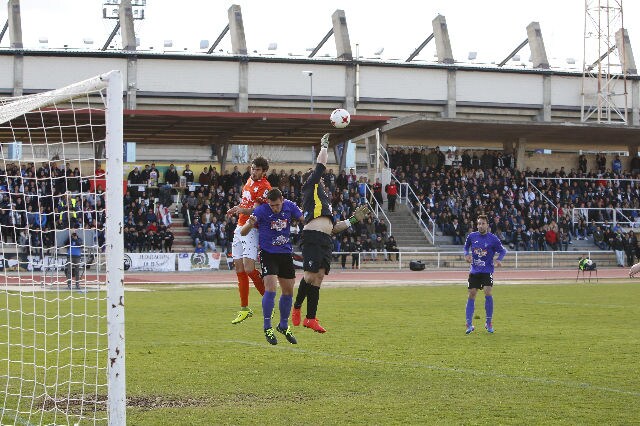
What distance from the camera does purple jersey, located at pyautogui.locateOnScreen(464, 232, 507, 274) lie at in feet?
57.0

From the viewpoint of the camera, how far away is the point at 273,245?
527 inches

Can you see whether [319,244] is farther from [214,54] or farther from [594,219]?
[214,54]

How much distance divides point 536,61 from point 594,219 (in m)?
21.3

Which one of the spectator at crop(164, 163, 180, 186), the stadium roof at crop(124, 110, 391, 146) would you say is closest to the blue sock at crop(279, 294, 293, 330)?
the stadium roof at crop(124, 110, 391, 146)

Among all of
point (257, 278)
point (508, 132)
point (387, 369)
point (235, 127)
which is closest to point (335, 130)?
point (235, 127)

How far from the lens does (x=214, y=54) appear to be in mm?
64500

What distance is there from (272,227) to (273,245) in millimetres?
246

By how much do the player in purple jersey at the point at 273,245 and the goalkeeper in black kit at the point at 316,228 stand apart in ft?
2.46

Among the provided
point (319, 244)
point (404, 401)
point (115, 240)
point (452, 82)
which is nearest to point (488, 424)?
point (404, 401)

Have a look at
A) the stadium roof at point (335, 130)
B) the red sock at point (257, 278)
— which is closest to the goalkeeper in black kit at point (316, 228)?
the red sock at point (257, 278)

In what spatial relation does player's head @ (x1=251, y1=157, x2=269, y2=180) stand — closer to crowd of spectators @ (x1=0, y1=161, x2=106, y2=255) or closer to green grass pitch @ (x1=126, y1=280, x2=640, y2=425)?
crowd of spectators @ (x1=0, y1=161, x2=106, y2=255)

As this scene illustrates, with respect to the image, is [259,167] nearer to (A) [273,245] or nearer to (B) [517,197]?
(A) [273,245]

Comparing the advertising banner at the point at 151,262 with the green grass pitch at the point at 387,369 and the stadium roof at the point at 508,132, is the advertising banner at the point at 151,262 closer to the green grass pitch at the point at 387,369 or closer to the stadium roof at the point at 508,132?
the stadium roof at the point at 508,132

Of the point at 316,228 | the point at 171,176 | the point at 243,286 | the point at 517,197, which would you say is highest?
the point at 171,176
